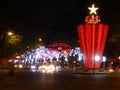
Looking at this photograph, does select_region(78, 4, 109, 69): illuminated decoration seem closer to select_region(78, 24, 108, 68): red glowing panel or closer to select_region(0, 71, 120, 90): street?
select_region(78, 24, 108, 68): red glowing panel

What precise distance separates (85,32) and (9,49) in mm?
21889

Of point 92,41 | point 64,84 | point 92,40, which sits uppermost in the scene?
point 92,40

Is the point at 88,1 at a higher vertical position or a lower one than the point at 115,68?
higher

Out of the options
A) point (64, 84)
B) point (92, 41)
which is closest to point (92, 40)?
point (92, 41)

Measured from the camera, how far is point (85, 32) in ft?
238

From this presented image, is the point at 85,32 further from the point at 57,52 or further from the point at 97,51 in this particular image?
the point at 57,52

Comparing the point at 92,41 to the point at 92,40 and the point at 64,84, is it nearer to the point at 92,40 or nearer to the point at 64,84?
the point at 92,40

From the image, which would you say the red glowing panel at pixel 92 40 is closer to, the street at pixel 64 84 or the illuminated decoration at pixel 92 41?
the illuminated decoration at pixel 92 41

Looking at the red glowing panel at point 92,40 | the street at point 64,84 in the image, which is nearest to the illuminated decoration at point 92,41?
the red glowing panel at point 92,40

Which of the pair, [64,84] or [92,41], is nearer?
[64,84]

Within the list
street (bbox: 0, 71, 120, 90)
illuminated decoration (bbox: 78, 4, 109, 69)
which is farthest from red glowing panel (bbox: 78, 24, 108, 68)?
street (bbox: 0, 71, 120, 90)

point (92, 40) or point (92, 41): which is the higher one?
point (92, 40)

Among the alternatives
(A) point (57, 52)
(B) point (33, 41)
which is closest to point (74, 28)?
(B) point (33, 41)

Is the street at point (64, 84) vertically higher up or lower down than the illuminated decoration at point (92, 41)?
lower down
